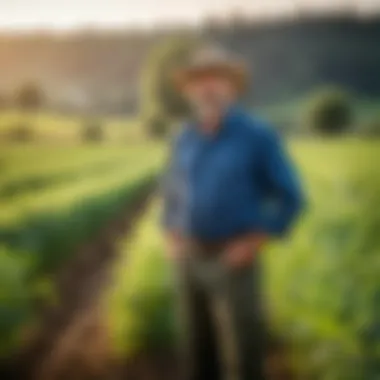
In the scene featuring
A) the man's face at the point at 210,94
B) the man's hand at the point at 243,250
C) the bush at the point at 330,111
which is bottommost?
the man's hand at the point at 243,250

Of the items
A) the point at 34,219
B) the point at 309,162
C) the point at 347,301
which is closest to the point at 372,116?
the point at 309,162

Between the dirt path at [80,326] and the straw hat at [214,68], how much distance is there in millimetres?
183

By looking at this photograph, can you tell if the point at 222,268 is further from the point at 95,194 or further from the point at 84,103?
A: the point at 84,103

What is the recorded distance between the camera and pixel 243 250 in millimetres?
1170

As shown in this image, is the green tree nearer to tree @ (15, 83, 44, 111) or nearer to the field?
the field

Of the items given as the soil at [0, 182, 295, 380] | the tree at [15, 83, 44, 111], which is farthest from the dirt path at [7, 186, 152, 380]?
the tree at [15, 83, 44, 111]

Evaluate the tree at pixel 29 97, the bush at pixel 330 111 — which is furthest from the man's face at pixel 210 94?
the tree at pixel 29 97

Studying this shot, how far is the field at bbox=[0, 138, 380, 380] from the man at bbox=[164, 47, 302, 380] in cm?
2

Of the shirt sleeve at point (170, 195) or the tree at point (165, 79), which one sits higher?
the tree at point (165, 79)

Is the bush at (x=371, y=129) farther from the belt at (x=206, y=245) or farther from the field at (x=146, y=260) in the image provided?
the belt at (x=206, y=245)

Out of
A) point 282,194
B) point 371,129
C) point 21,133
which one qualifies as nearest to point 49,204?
point 21,133

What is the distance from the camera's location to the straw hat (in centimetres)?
121

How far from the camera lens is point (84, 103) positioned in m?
1.23

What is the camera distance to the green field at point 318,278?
115 centimetres
